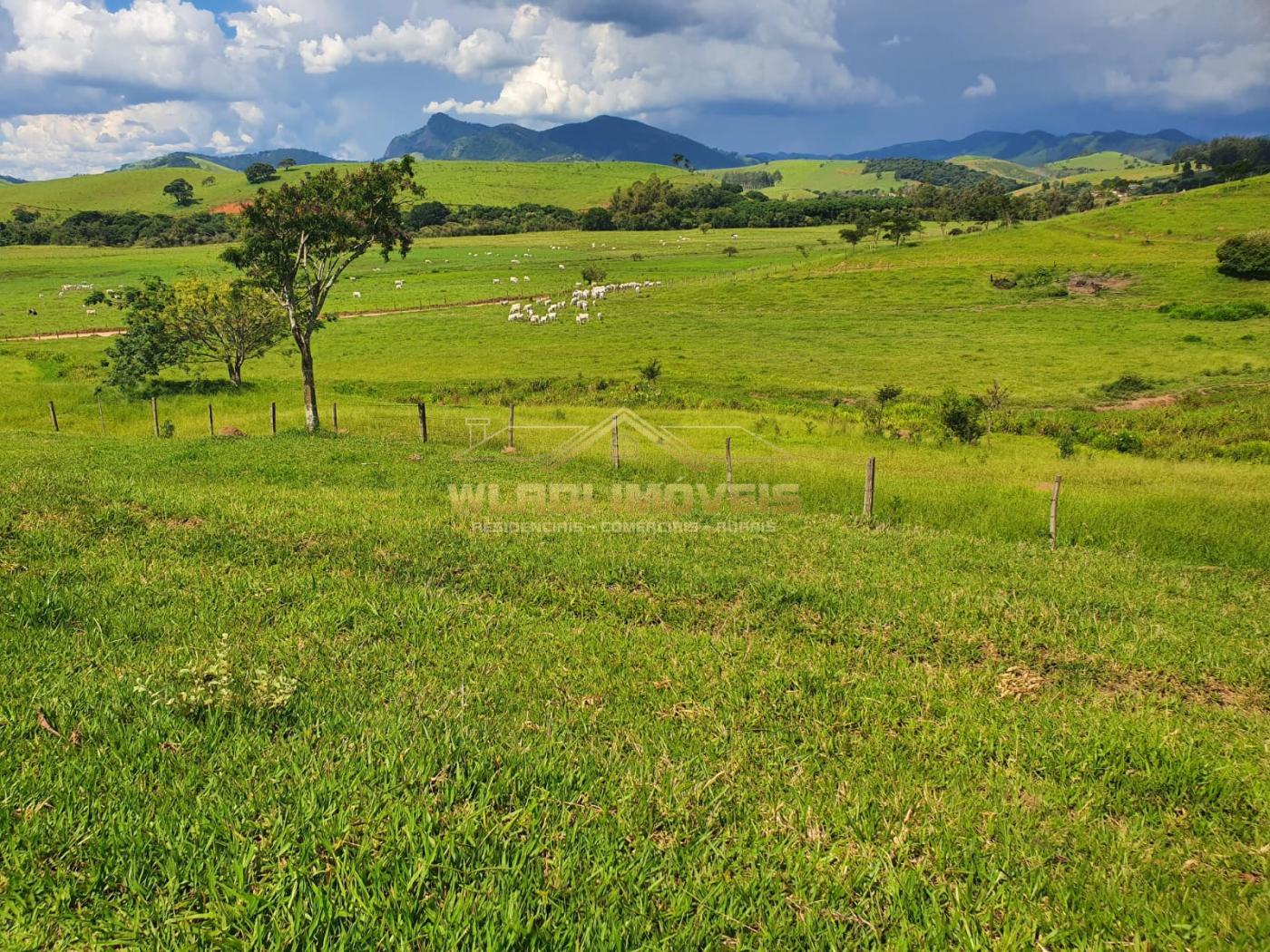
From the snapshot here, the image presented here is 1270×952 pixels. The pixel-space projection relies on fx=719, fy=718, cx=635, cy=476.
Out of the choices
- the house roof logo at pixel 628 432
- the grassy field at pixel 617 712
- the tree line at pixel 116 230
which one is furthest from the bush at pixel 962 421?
the tree line at pixel 116 230

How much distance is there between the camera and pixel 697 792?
4.62 metres

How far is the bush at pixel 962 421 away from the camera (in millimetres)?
29000

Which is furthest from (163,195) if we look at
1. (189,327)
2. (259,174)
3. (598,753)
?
(598,753)

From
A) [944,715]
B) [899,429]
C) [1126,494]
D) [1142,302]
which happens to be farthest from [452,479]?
[1142,302]

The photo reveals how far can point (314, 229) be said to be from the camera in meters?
25.4

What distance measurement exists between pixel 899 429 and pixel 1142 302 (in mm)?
49894

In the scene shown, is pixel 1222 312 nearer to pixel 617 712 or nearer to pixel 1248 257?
pixel 1248 257

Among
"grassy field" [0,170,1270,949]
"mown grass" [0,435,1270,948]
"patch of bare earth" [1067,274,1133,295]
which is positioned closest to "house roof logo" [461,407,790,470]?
"grassy field" [0,170,1270,949]

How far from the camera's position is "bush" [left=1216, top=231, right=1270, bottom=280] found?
2576 inches

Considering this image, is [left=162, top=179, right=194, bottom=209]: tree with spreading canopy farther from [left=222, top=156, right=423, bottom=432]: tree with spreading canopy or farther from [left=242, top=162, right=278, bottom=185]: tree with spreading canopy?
[left=222, top=156, right=423, bottom=432]: tree with spreading canopy

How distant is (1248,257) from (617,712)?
85422 millimetres

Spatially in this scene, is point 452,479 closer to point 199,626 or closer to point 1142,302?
point 199,626

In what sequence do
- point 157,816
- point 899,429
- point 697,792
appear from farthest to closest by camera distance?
point 899,429, point 697,792, point 157,816

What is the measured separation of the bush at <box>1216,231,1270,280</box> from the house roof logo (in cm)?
6527
